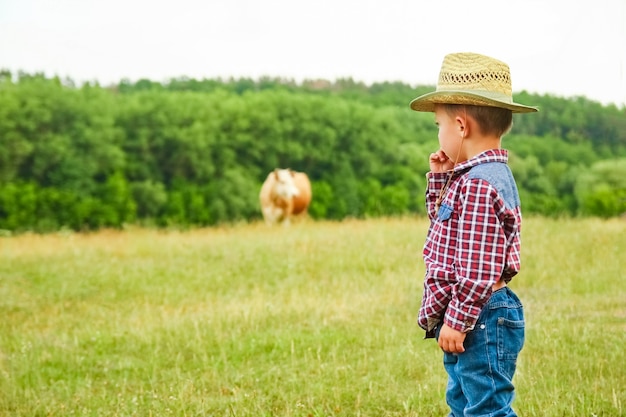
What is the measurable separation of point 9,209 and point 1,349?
1634 cm

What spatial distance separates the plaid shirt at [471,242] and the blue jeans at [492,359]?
10 cm

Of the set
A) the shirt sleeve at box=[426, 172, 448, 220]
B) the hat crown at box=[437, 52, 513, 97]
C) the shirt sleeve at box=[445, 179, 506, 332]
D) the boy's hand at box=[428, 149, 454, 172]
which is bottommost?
the shirt sleeve at box=[445, 179, 506, 332]

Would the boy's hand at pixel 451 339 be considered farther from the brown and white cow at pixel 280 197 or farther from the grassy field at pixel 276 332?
the brown and white cow at pixel 280 197

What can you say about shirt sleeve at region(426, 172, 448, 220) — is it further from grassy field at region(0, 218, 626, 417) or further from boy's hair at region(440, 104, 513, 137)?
grassy field at region(0, 218, 626, 417)

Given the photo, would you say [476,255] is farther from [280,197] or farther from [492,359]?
[280,197]

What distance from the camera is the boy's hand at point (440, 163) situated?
11.0 feet

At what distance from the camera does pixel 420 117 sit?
1578 inches

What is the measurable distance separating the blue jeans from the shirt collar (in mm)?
529

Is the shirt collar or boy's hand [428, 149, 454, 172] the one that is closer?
the shirt collar

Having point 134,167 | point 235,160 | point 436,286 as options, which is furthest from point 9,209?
point 436,286

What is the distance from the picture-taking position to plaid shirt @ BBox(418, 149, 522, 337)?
292 cm

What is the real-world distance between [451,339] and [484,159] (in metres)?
0.75

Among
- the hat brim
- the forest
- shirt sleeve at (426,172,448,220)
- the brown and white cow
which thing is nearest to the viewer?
the hat brim

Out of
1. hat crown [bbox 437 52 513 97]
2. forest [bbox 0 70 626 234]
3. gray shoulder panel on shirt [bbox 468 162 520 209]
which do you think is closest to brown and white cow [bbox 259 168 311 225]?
forest [bbox 0 70 626 234]
